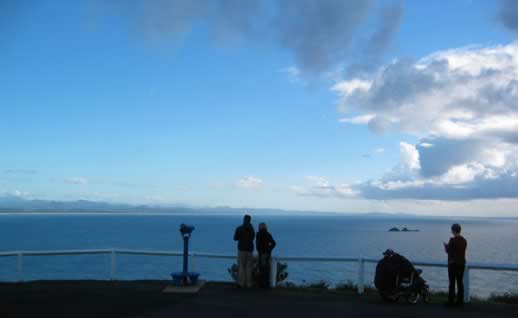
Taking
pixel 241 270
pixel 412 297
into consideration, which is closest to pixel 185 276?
pixel 241 270

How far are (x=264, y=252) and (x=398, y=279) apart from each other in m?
3.28

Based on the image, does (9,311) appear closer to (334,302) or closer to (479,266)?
(334,302)

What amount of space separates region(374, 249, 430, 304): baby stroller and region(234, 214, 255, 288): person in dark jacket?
319 cm

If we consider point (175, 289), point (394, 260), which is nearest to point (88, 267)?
point (175, 289)

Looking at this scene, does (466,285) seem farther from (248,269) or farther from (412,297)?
(248,269)

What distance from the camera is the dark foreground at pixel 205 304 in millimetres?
9078

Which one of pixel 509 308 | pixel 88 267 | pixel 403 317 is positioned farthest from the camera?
pixel 88 267

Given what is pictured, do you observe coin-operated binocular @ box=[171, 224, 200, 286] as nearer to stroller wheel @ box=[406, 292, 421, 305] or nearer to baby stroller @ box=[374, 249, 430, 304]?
baby stroller @ box=[374, 249, 430, 304]

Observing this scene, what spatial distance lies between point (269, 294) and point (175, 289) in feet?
7.44

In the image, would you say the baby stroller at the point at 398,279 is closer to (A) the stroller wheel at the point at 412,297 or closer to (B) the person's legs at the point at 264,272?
(A) the stroller wheel at the point at 412,297

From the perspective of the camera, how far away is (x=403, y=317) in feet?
29.1

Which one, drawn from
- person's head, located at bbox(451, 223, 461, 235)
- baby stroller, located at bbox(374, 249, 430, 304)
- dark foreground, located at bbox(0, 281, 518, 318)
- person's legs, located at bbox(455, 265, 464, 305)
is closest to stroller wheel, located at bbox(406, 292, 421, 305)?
baby stroller, located at bbox(374, 249, 430, 304)

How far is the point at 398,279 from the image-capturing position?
10281 millimetres

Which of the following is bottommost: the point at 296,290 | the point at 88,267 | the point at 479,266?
the point at 88,267
